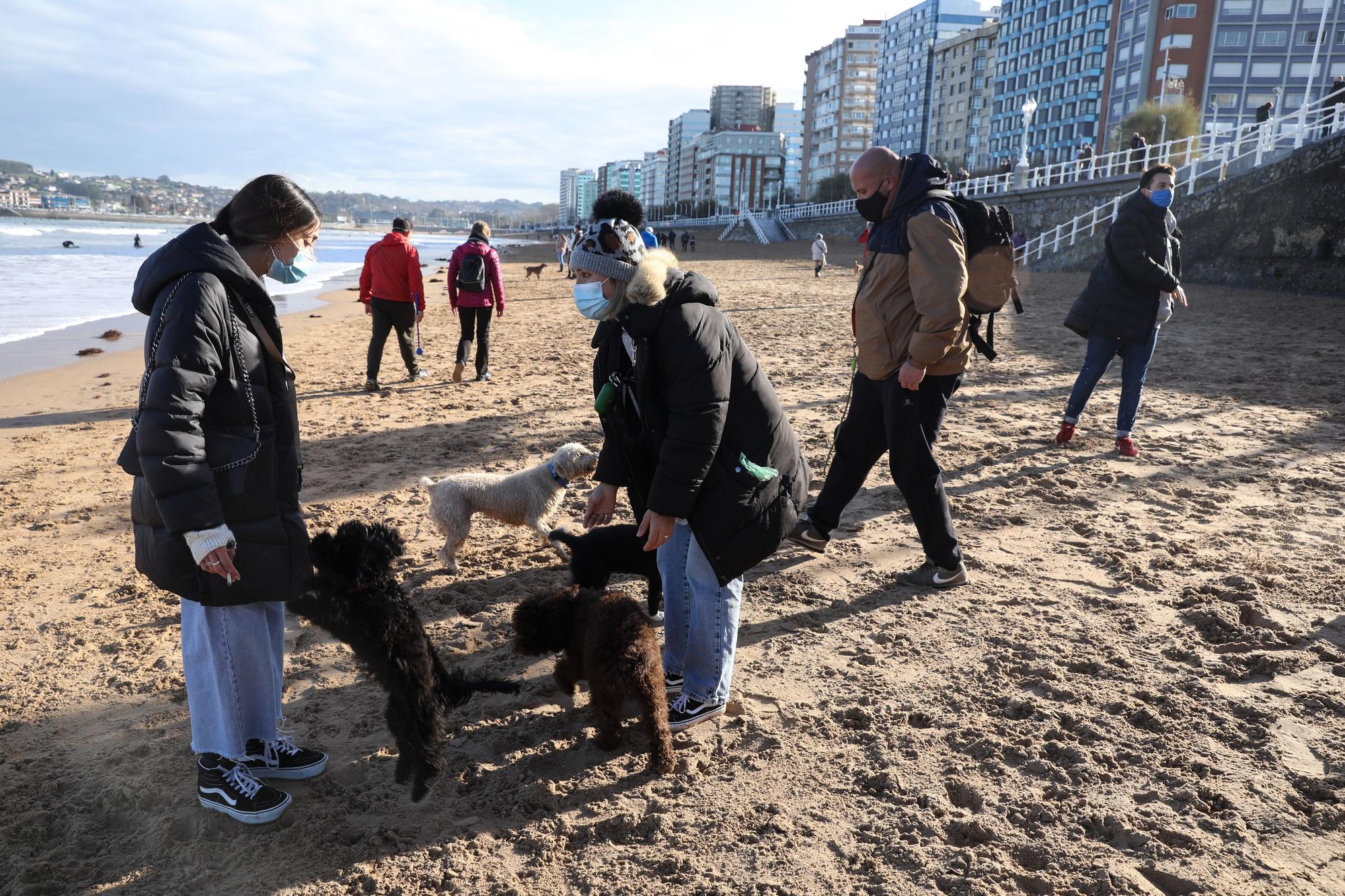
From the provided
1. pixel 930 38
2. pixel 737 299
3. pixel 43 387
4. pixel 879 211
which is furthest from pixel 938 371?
pixel 930 38

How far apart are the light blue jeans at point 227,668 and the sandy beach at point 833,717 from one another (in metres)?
0.29

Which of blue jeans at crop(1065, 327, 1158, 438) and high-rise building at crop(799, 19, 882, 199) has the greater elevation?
high-rise building at crop(799, 19, 882, 199)

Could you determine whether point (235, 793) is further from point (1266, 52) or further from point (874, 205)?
point (1266, 52)

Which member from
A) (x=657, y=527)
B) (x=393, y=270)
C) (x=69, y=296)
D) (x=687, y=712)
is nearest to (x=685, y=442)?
(x=657, y=527)

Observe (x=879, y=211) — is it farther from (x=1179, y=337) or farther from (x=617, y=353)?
(x=1179, y=337)

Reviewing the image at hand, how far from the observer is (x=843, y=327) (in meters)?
14.2

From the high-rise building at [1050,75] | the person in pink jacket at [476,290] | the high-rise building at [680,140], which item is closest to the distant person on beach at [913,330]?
the person in pink jacket at [476,290]

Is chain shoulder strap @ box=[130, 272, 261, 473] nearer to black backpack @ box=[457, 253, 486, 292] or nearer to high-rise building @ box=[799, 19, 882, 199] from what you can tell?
black backpack @ box=[457, 253, 486, 292]

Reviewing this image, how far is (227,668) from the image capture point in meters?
2.56

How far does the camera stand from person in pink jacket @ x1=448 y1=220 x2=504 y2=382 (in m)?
9.27

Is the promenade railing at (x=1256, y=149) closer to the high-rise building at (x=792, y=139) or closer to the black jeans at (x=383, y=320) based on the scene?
the black jeans at (x=383, y=320)

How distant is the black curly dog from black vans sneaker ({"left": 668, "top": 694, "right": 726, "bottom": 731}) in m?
0.87

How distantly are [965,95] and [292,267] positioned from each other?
361 ft

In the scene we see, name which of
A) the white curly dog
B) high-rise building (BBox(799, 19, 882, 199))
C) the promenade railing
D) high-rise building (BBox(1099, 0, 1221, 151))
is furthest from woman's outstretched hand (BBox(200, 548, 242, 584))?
high-rise building (BBox(799, 19, 882, 199))
